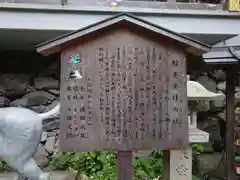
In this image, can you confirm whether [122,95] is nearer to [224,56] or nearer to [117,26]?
[117,26]

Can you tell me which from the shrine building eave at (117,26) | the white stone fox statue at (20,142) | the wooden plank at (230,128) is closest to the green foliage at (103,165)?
the wooden plank at (230,128)

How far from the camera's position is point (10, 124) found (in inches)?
167

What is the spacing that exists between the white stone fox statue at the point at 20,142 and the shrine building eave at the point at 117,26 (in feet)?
3.81

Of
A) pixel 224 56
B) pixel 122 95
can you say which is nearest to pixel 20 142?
pixel 122 95

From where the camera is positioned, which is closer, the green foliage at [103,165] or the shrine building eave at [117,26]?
the shrine building eave at [117,26]

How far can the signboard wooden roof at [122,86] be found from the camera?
3311mm

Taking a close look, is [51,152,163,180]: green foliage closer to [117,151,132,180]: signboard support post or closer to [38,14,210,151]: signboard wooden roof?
[117,151,132,180]: signboard support post

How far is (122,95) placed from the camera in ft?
11.0

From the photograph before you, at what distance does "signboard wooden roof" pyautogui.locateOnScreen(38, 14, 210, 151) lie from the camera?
10.9 ft

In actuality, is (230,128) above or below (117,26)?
below

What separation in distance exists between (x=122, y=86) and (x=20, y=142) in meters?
1.54

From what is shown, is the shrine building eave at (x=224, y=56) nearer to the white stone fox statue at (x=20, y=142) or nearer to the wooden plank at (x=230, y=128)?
the wooden plank at (x=230, y=128)

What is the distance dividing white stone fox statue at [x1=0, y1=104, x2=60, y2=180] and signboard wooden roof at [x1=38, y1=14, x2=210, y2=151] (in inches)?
41.5

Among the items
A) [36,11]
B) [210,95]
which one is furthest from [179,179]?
[36,11]
